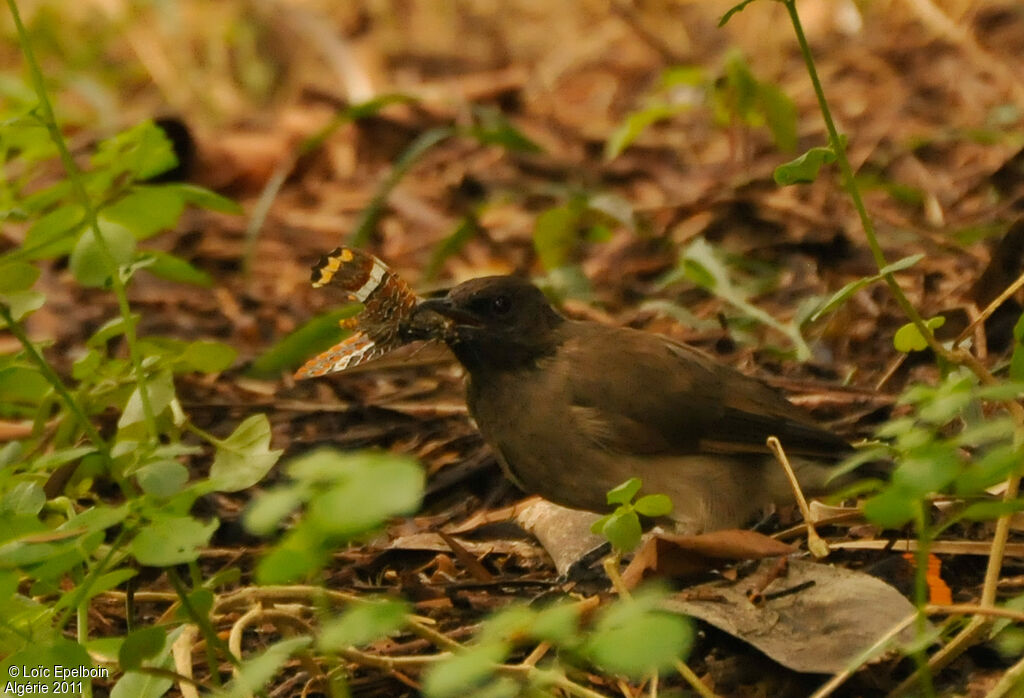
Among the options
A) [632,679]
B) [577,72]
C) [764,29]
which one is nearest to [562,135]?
[577,72]

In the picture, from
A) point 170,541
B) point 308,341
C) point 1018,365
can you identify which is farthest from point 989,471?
point 308,341

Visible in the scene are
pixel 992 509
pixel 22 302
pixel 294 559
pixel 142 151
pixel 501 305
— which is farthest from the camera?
pixel 501 305

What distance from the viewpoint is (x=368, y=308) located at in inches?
176

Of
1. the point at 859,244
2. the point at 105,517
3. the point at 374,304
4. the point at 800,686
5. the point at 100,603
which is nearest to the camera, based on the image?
the point at 105,517

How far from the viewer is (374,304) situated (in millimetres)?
4441

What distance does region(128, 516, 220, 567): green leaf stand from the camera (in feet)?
8.19

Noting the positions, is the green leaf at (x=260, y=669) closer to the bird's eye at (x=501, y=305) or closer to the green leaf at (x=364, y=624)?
the green leaf at (x=364, y=624)

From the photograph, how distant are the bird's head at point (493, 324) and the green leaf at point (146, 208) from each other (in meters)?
0.87

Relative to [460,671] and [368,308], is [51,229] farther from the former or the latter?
[460,671]

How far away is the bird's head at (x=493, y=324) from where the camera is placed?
4559 millimetres

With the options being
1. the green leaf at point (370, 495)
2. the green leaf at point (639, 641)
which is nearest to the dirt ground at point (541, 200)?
the green leaf at point (639, 641)

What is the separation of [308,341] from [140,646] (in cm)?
242

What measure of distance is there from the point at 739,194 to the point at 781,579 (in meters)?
3.71

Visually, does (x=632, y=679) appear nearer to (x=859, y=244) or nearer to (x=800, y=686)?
(x=800, y=686)
